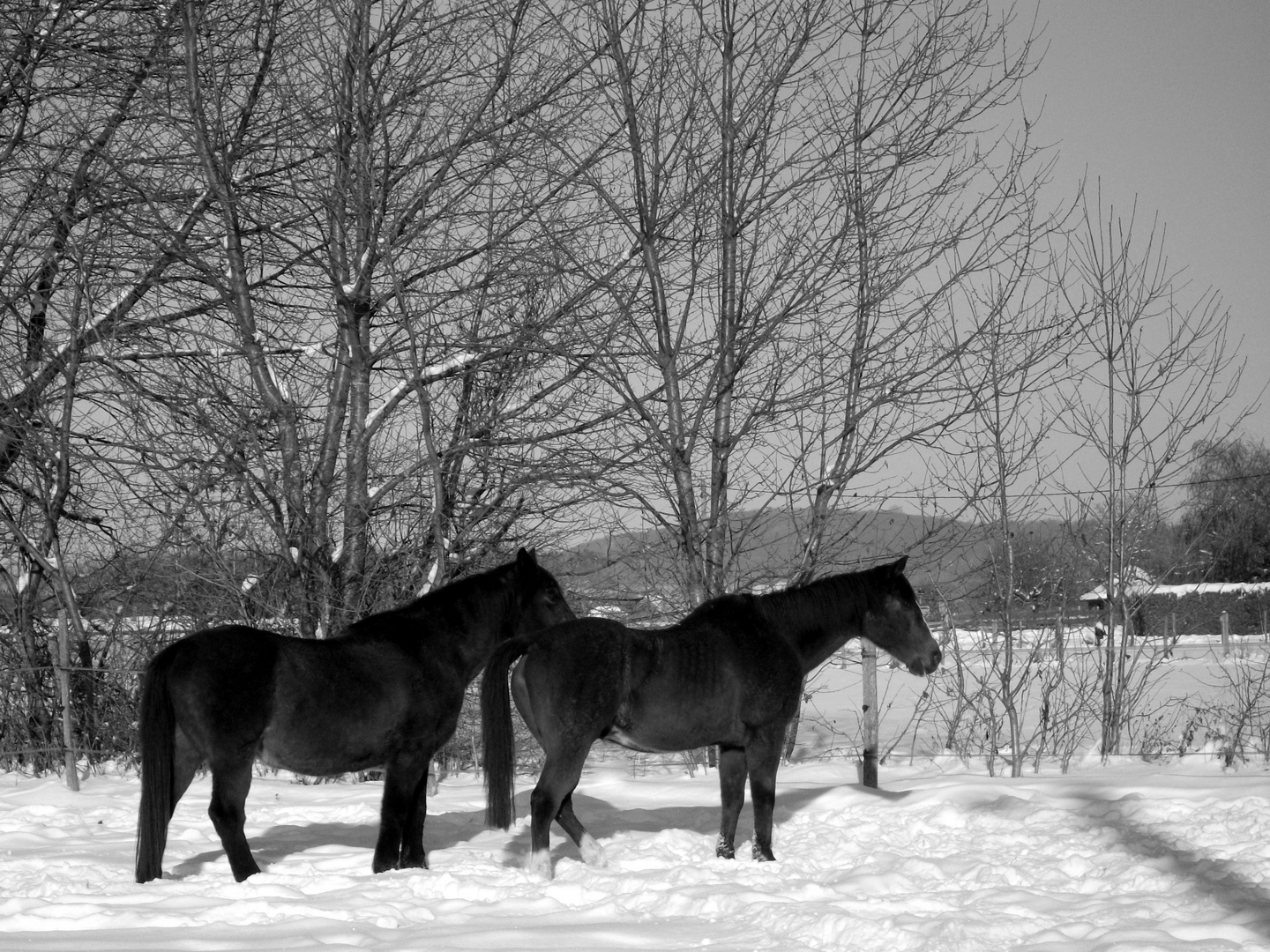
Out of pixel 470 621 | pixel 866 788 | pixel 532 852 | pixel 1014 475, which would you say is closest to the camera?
pixel 532 852

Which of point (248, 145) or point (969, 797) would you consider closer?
point (969, 797)

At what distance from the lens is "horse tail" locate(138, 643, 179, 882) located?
18.8 feet

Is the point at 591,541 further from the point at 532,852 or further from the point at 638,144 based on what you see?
the point at 532,852

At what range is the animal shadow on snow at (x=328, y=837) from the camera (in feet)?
20.9

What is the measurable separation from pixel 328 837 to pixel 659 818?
2078 millimetres

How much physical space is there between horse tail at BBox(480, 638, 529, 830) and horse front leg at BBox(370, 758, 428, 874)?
0.46m

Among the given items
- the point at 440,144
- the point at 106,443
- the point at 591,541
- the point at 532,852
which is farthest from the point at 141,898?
the point at 440,144

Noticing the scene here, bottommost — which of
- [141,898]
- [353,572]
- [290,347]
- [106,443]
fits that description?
[141,898]

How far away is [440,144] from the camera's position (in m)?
11.3

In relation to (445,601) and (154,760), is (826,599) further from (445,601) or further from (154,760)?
(154,760)

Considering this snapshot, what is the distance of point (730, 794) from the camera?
20.5ft

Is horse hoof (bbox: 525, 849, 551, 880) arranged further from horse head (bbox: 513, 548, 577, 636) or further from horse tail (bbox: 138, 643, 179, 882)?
horse tail (bbox: 138, 643, 179, 882)

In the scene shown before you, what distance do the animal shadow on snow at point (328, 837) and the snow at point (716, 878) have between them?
1.1 inches

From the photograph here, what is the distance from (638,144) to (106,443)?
601 centimetres
